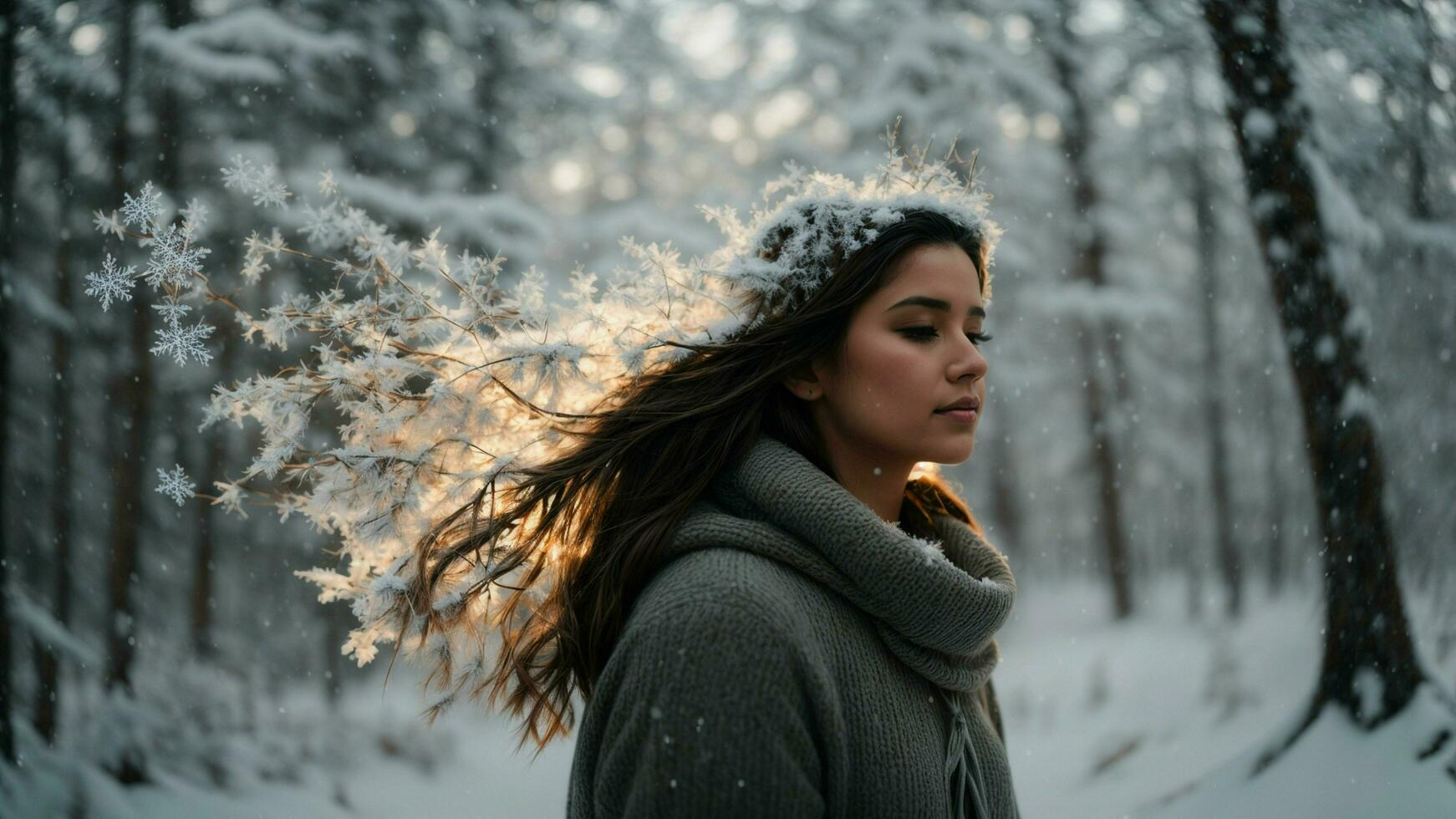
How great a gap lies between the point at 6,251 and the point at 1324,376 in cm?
751

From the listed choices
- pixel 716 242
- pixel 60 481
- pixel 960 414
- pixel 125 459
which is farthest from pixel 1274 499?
pixel 60 481

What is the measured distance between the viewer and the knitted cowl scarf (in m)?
1.41

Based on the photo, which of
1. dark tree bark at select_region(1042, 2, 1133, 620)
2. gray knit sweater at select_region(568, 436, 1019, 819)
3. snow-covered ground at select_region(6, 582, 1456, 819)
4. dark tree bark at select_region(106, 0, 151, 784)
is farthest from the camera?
dark tree bark at select_region(1042, 2, 1133, 620)

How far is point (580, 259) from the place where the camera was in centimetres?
721

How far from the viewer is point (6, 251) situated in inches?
199

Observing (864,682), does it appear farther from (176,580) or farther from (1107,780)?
(176,580)

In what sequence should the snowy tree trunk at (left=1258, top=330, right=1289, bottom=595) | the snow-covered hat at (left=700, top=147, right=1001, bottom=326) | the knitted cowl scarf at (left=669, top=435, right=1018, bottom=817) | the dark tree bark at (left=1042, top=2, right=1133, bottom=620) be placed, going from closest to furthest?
the knitted cowl scarf at (left=669, top=435, right=1018, bottom=817) → the snow-covered hat at (left=700, top=147, right=1001, bottom=326) → the snowy tree trunk at (left=1258, top=330, right=1289, bottom=595) → the dark tree bark at (left=1042, top=2, right=1133, bottom=620)

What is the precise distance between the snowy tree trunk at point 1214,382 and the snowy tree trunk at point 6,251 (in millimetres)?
8561

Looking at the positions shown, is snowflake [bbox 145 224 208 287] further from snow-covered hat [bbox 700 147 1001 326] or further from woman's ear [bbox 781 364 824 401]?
woman's ear [bbox 781 364 824 401]

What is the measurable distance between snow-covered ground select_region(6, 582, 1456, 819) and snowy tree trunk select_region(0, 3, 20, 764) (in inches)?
37.9

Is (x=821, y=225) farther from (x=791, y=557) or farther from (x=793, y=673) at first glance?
(x=793, y=673)

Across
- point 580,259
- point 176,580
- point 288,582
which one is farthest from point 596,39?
point 176,580

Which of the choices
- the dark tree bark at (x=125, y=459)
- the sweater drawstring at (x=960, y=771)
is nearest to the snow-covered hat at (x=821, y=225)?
the sweater drawstring at (x=960, y=771)

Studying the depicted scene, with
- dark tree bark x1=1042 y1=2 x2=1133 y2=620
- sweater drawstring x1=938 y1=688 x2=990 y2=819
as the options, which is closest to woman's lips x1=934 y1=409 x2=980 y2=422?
sweater drawstring x1=938 y1=688 x2=990 y2=819
